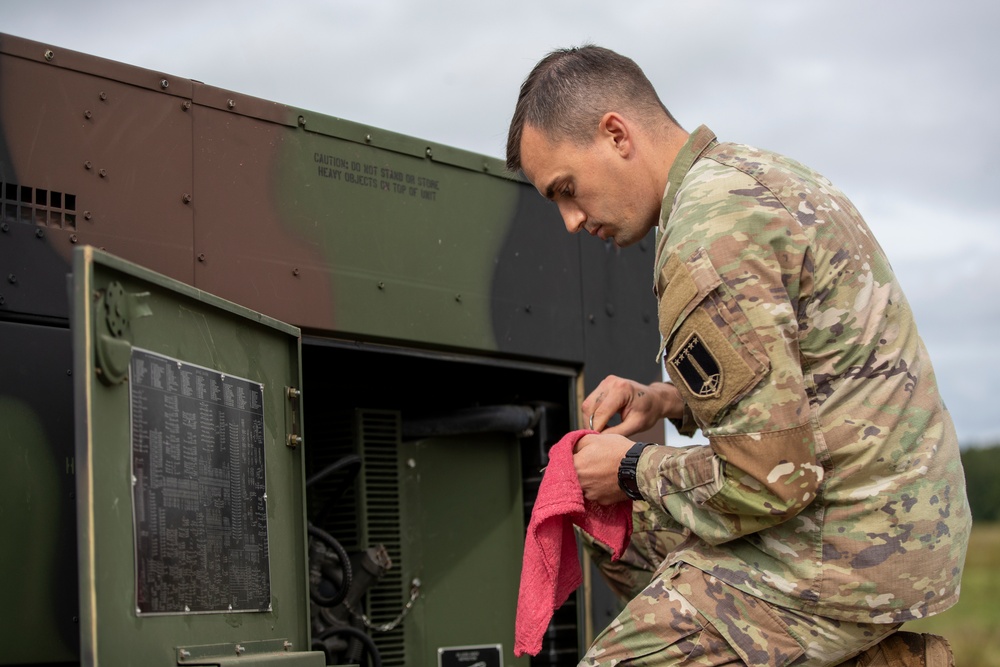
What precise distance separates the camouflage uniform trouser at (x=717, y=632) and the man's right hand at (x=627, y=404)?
0.49 metres

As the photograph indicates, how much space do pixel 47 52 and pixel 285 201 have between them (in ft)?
2.24

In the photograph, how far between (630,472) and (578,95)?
76 centimetres

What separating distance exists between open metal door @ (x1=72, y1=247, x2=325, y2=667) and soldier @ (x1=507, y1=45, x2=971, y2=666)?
30.6 inches

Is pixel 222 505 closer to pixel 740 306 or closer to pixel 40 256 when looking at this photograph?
pixel 40 256

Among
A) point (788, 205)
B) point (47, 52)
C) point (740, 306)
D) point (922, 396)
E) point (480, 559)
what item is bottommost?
point (480, 559)

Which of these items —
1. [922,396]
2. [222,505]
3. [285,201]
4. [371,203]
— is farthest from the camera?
[371,203]

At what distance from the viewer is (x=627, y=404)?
9.22 ft

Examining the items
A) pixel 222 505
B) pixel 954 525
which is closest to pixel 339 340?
pixel 222 505

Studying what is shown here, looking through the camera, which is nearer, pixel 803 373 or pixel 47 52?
pixel 803 373

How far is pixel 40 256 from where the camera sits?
2594mm

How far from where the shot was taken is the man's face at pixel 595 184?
250 cm

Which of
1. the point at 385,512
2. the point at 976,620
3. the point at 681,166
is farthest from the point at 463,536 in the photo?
the point at 976,620

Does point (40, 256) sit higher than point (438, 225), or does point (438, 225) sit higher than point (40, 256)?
point (438, 225)

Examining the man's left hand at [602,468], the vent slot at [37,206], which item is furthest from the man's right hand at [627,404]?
the vent slot at [37,206]
